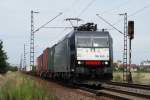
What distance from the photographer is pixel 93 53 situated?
2805 cm

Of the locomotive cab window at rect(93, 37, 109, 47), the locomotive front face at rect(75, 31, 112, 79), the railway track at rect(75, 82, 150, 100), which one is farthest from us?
the locomotive cab window at rect(93, 37, 109, 47)

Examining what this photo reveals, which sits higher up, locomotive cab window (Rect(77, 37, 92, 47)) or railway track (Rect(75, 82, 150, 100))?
locomotive cab window (Rect(77, 37, 92, 47))

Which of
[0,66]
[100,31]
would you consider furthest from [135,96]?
[0,66]

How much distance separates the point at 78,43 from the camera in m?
28.3

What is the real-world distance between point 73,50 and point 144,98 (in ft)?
29.5

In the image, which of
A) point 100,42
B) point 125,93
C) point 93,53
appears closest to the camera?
point 125,93

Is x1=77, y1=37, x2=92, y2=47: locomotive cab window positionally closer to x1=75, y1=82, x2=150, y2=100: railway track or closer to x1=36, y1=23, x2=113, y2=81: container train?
x1=36, y1=23, x2=113, y2=81: container train

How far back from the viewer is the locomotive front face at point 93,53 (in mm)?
27484

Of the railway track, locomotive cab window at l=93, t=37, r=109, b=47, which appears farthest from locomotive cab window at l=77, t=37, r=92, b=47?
the railway track

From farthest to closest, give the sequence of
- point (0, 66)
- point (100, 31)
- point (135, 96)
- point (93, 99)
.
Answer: point (0, 66) < point (100, 31) < point (135, 96) < point (93, 99)

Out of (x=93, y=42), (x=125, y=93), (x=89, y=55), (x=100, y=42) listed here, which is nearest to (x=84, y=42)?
(x=93, y=42)

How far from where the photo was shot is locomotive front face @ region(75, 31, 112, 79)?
1082 inches

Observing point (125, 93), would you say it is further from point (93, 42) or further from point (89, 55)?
point (93, 42)

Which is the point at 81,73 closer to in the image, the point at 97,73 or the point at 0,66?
the point at 97,73
